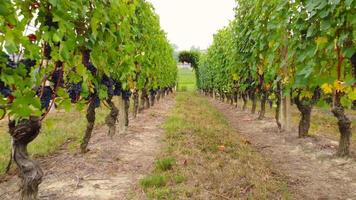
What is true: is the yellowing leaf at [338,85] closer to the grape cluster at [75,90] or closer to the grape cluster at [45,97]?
the grape cluster at [45,97]

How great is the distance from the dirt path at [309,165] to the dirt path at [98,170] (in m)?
2.65

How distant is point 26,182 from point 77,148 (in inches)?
174

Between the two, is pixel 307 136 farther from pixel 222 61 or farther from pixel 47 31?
pixel 222 61

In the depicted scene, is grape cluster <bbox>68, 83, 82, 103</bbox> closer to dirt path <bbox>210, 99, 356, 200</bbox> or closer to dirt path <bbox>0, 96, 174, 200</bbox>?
dirt path <bbox>0, 96, 174, 200</bbox>

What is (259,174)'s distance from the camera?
7.43m

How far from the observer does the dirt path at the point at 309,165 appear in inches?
281

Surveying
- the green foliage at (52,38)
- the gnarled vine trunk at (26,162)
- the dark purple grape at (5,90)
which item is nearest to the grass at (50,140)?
the gnarled vine trunk at (26,162)

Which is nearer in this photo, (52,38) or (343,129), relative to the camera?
(52,38)

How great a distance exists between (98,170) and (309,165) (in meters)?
4.28

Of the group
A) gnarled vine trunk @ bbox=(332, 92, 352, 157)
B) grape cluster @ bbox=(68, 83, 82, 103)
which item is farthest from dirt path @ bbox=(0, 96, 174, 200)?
gnarled vine trunk @ bbox=(332, 92, 352, 157)

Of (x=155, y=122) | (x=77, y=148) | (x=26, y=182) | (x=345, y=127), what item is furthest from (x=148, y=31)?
(x=26, y=182)

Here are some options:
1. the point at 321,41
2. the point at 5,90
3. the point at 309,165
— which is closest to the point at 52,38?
the point at 5,90

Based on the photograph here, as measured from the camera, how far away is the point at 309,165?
29.3 feet

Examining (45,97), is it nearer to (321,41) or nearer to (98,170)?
(98,170)
